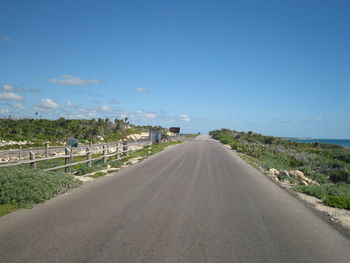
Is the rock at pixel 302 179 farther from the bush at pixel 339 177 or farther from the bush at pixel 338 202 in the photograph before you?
the bush at pixel 338 202

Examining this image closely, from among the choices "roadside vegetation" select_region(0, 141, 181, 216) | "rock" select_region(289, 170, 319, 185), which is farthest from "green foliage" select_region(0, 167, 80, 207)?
"rock" select_region(289, 170, 319, 185)

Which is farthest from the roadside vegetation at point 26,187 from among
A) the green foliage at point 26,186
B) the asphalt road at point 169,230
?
the asphalt road at point 169,230

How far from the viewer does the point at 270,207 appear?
28.6 feet

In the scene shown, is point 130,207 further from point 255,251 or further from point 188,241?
point 255,251

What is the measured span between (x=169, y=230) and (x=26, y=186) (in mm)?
5059

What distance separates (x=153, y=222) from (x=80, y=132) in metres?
48.1

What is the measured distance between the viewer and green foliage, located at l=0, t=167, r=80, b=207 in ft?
27.8

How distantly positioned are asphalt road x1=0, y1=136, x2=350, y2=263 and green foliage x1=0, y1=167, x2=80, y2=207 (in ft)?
1.30

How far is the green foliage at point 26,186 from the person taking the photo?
Answer: 27.8 ft

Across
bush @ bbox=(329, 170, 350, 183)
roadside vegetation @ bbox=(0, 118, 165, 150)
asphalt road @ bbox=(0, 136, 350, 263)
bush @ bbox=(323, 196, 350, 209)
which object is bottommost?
bush @ bbox=(329, 170, 350, 183)

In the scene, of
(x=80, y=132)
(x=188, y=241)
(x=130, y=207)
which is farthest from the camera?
(x=80, y=132)

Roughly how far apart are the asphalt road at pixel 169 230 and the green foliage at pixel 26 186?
40cm

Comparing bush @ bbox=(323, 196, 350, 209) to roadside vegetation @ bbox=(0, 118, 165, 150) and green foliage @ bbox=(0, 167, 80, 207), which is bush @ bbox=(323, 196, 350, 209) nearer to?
green foliage @ bbox=(0, 167, 80, 207)

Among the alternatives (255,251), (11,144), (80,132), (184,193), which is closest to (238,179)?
(184,193)
